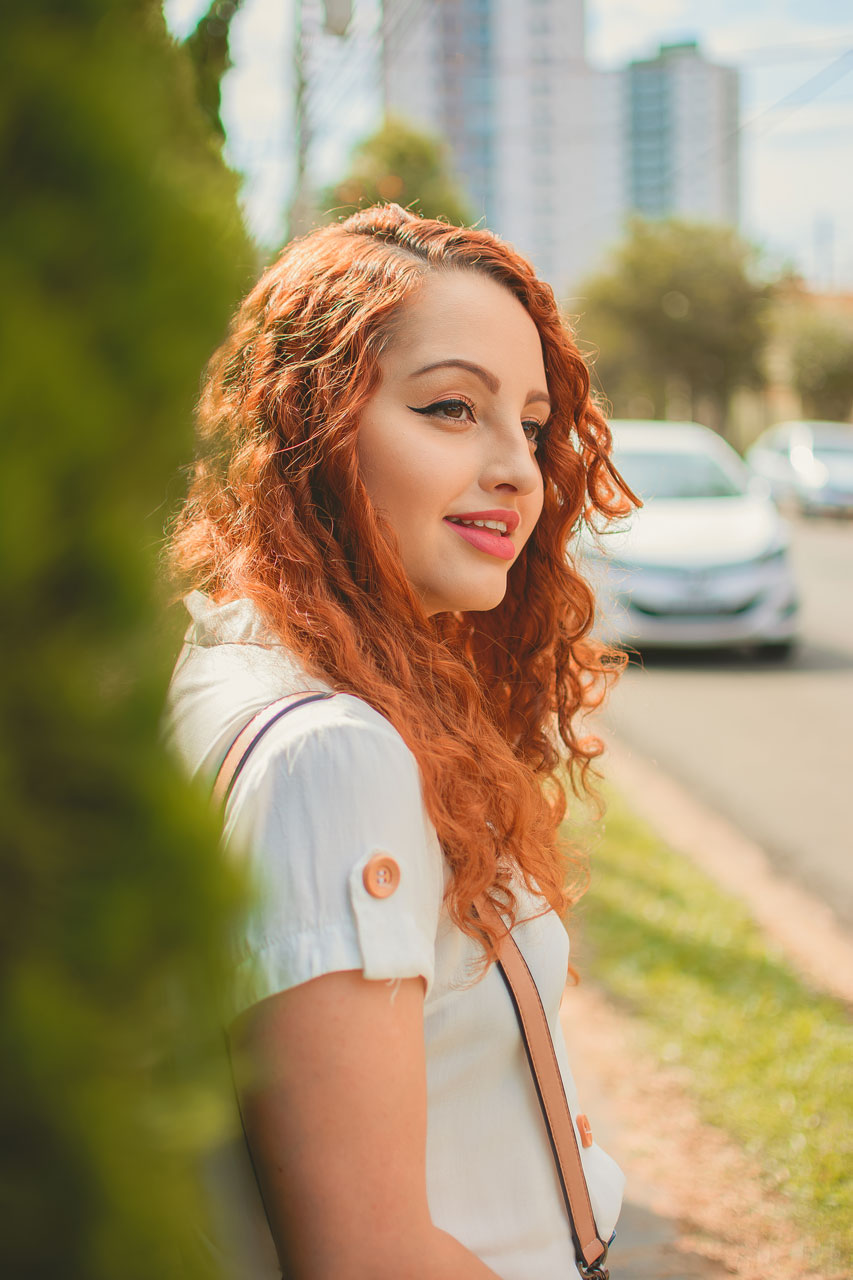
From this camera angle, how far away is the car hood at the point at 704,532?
29.5 feet

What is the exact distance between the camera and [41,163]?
54cm

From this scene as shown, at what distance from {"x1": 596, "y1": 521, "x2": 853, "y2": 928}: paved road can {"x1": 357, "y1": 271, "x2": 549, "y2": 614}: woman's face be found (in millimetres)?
2615

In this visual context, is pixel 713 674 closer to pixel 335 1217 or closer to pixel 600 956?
pixel 600 956

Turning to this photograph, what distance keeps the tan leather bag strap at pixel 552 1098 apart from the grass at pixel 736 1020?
99 centimetres

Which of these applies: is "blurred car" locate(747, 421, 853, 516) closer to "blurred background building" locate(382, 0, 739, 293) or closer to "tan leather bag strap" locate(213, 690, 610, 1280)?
"blurred background building" locate(382, 0, 739, 293)

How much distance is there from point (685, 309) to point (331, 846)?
42.1 metres

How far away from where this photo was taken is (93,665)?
0.56 metres

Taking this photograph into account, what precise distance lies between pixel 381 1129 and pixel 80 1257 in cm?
53

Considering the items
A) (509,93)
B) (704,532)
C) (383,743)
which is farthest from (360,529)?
(509,93)

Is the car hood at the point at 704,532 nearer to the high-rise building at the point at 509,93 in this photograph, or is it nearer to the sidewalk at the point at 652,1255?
the high-rise building at the point at 509,93

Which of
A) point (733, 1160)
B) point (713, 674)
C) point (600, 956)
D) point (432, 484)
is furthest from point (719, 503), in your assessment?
point (432, 484)

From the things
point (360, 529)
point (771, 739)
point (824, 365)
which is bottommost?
point (824, 365)

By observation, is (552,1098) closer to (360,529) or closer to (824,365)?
(360,529)

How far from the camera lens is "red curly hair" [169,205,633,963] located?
1342 millimetres
